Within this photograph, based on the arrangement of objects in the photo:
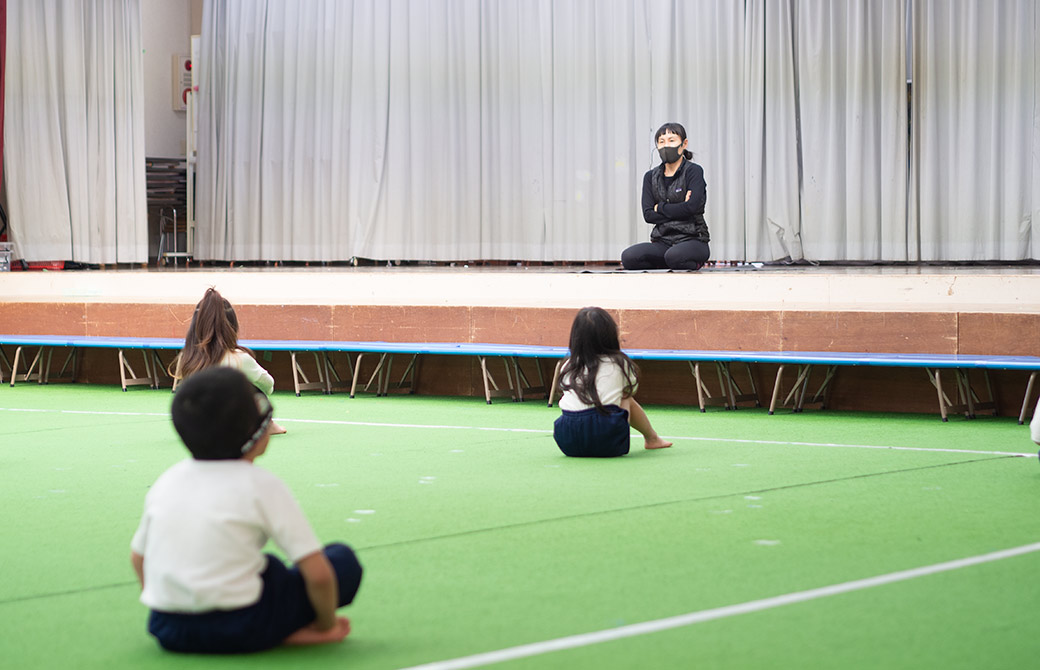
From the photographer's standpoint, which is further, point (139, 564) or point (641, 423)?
point (641, 423)

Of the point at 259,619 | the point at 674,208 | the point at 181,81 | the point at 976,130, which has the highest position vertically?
the point at 181,81

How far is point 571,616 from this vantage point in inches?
146

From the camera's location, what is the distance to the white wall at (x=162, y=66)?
60.2 ft

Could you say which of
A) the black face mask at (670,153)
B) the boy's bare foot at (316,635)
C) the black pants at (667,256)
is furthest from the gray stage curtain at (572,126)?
the boy's bare foot at (316,635)

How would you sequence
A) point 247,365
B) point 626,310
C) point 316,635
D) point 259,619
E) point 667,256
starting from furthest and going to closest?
point 667,256 < point 626,310 < point 247,365 < point 316,635 < point 259,619

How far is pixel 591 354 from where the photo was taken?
6.90 meters

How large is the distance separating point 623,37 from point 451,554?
1141 cm

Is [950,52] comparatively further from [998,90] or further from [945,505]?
[945,505]

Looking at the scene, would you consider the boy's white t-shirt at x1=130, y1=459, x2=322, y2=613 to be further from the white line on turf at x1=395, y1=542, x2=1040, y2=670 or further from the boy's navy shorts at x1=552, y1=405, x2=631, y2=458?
the boy's navy shorts at x1=552, y1=405, x2=631, y2=458

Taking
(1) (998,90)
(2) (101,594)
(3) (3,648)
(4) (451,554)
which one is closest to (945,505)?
(4) (451,554)

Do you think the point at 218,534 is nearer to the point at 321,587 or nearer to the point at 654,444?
the point at 321,587

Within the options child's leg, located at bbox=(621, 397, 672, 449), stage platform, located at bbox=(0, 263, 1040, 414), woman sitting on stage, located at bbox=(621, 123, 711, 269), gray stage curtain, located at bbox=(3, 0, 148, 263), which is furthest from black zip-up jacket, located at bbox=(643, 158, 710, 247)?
gray stage curtain, located at bbox=(3, 0, 148, 263)

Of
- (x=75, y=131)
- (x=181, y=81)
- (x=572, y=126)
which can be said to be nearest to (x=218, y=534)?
(x=572, y=126)

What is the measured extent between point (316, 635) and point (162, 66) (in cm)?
1659
